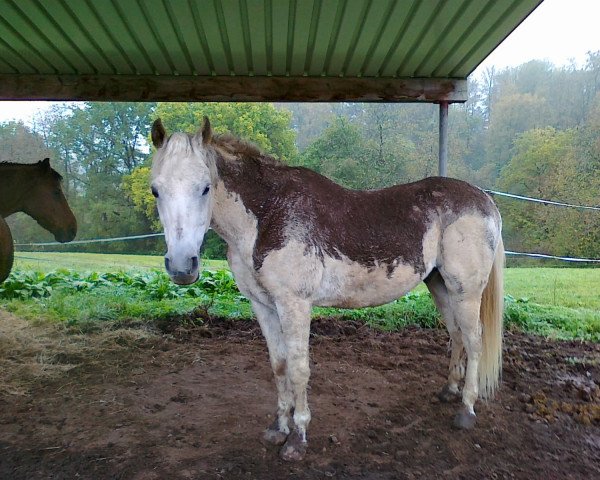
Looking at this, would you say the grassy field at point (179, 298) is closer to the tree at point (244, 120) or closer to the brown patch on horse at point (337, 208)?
the tree at point (244, 120)

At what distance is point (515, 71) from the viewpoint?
9414 mm

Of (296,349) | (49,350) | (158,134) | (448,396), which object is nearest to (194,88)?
(158,134)

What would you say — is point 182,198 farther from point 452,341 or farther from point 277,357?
point 452,341

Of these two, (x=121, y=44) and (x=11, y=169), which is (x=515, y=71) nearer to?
(x=121, y=44)

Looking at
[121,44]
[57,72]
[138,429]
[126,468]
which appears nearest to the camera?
[126,468]

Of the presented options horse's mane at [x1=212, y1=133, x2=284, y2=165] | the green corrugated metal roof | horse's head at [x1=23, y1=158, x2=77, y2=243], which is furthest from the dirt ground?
the green corrugated metal roof

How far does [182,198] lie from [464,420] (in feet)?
8.75

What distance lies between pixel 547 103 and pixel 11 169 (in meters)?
9.86

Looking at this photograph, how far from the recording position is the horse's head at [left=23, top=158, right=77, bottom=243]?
6012mm

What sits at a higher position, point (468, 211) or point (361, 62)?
point (361, 62)

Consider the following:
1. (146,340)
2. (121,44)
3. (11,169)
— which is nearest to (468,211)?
(121,44)

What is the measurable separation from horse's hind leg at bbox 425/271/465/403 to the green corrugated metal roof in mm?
2366

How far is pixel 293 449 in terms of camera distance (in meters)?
2.83

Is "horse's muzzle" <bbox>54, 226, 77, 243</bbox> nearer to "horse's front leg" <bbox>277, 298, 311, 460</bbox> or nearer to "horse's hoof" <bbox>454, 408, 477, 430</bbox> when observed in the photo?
"horse's front leg" <bbox>277, 298, 311, 460</bbox>
